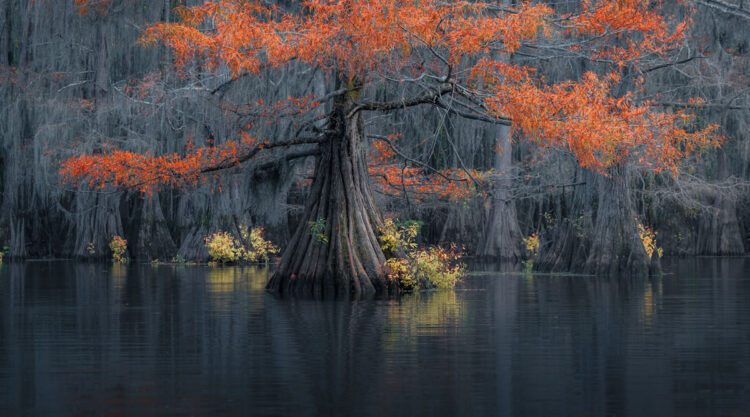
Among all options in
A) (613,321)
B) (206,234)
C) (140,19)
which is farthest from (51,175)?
(613,321)

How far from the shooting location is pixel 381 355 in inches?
386

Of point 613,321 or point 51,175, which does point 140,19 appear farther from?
point 613,321

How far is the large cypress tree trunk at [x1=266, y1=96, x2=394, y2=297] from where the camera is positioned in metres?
17.7

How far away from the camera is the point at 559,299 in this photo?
55.1 ft

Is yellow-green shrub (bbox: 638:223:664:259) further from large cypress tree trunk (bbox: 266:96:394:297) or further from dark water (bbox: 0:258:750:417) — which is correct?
large cypress tree trunk (bbox: 266:96:394:297)

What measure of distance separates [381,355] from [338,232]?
8116mm

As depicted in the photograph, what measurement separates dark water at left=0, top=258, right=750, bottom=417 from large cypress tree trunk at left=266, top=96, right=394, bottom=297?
0.86 meters

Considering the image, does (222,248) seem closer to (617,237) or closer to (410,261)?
(617,237)

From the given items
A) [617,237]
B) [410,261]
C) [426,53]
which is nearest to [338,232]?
[410,261]

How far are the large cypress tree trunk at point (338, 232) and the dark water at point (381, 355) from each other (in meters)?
0.86

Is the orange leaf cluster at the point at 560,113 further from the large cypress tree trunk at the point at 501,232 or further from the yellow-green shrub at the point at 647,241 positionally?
the large cypress tree trunk at the point at 501,232

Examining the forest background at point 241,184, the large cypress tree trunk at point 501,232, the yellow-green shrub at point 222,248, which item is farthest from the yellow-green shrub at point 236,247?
the large cypress tree trunk at point 501,232

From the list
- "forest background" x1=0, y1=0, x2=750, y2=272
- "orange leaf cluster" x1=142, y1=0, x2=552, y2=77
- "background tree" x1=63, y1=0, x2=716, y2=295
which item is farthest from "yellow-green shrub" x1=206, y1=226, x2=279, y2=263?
"orange leaf cluster" x1=142, y1=0, x2=552, y2=77

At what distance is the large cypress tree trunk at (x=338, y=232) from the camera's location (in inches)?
698
